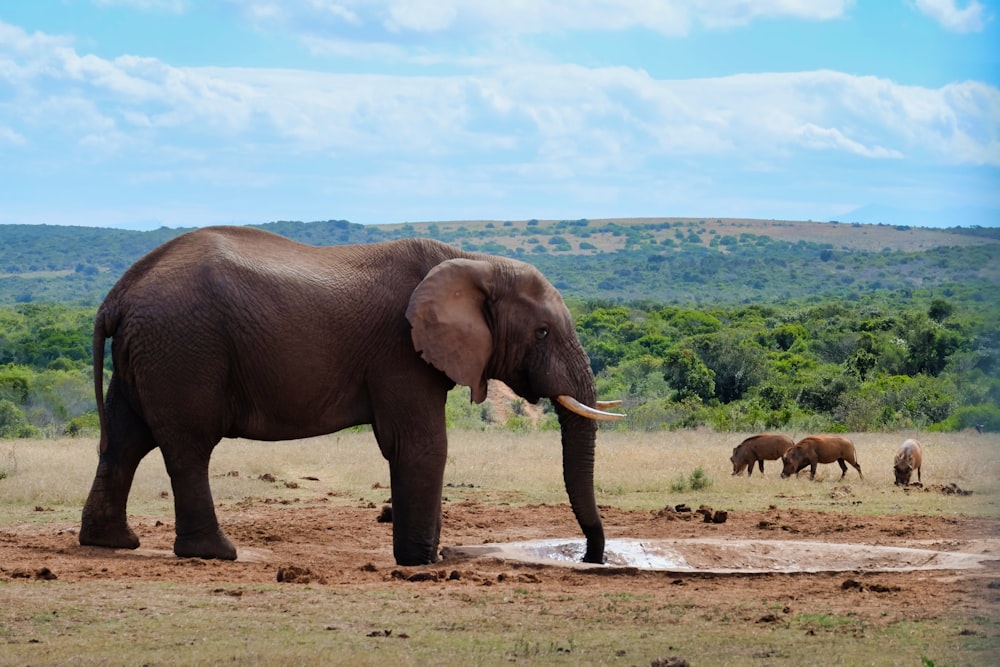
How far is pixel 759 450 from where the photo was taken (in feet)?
66.9

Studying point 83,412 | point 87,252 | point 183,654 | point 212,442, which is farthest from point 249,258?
point 87,252

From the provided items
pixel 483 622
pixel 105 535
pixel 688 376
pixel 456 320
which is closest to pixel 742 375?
pixel 688 376

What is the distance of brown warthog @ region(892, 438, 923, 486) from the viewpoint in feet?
60.2

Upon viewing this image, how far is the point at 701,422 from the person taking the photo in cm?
2992

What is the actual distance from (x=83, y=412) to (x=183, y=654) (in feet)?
89.5

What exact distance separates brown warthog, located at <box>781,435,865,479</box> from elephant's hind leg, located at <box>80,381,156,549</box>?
34.7ft

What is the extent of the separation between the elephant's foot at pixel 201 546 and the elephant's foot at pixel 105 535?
0.68 m

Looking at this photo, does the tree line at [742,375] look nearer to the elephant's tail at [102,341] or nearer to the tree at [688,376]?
the tree at [688,376]

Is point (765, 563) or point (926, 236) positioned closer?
point (765, 563)

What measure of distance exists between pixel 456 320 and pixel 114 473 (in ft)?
11.3

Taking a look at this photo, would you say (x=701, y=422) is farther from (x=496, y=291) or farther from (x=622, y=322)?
(x=622, y=322)

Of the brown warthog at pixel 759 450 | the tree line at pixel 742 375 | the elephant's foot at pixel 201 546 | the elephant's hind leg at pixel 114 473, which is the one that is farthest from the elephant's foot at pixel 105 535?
the tree line at pixel 742 375

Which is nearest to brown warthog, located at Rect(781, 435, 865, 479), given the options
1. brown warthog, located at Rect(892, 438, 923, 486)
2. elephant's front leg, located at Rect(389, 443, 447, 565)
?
brown warthog, located at Rect(892, 438, 923, 486)

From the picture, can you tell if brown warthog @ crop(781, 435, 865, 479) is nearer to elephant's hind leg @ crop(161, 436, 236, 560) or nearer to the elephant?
the elephant
